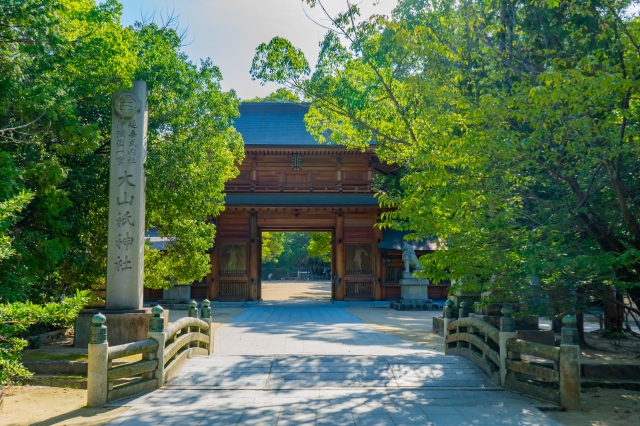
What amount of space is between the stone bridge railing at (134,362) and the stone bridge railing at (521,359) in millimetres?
4876

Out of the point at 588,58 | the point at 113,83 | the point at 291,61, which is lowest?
the point at 588,58

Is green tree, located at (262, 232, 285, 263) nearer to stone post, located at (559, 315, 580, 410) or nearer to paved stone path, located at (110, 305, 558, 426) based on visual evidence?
paved stone path, located at (110, 305, 558, 426)

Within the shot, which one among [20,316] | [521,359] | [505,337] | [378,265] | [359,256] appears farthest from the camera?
[359,256]

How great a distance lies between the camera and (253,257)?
22.9 metres

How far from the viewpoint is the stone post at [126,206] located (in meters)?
9.16

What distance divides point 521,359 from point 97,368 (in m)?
5.94

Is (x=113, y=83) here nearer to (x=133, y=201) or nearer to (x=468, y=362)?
(x=133, y=201)

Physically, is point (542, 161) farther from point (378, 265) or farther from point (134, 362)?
point (378, 265)

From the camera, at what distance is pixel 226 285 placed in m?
22.8


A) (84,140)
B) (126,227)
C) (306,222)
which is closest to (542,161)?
(126,227)

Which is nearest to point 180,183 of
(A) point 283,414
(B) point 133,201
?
(B) point 133,201

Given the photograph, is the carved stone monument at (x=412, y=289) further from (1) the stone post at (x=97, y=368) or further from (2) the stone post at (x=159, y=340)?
(1) the stone post at (x=97, y=368)

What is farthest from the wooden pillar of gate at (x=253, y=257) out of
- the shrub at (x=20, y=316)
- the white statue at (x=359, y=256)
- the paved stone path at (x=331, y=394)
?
the shrub at (x=20, y=316)

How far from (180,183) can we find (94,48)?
3.42 metres
